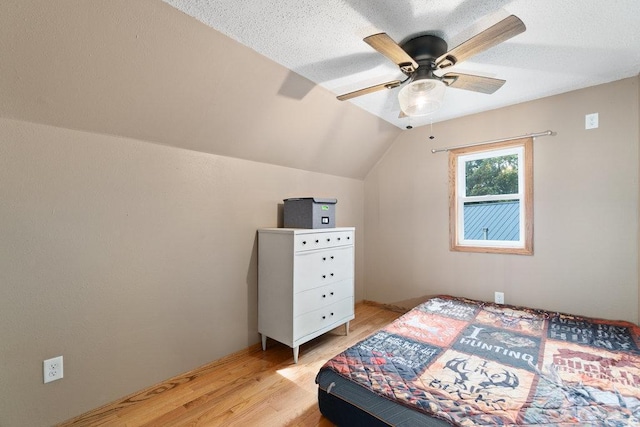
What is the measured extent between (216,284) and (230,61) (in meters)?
1.60

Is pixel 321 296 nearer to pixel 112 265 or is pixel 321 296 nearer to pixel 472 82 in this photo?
pixel 112 265

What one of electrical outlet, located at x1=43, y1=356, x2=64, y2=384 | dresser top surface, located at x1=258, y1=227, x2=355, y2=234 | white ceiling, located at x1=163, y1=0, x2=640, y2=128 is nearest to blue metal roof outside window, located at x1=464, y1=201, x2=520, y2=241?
white ceiling, located at x1=163, y1=0, x2=640, y2=128

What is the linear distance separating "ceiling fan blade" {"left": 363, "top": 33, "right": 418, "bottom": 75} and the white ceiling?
22 centimetres

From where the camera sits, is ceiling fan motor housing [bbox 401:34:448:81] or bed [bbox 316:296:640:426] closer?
bed [bbox 316:296:640:426]

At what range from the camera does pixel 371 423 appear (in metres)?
1.31

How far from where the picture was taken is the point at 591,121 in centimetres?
226

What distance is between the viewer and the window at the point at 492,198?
2549 millimetres

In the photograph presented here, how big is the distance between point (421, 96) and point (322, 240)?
4.28ft

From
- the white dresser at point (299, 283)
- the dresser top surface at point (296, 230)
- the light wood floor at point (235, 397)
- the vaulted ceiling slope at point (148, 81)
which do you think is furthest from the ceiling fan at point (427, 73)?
the light wood floor at point (235, 397)

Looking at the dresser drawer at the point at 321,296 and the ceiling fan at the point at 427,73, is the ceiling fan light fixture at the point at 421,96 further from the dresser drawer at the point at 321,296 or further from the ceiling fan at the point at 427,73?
the dresser drawer at the point at 321,296

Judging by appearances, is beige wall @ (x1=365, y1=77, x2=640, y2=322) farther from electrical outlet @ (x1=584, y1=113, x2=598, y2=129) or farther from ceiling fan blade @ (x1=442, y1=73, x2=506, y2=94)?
ceiling fan blade @ (x1=442, y1=73, x2=506, y2=94)

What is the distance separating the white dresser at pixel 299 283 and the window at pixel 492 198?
1357 millimetres

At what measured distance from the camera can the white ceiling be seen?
4.54 ft

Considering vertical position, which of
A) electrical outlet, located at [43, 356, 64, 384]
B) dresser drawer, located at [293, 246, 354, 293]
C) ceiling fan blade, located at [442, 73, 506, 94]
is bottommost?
electrical outlet, located at [43, 356, 64, 384]
